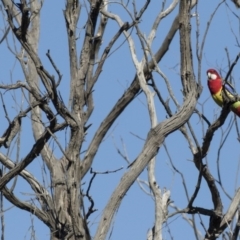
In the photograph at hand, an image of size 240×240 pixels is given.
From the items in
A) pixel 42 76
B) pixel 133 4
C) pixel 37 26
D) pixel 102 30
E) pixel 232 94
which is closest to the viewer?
pixel 42 76

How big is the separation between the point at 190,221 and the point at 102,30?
6.83ft

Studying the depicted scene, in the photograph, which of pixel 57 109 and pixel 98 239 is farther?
pixel 57 109

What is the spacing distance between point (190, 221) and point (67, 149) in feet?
4.08

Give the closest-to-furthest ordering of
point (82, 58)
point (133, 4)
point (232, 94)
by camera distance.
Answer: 1. point (232, 94)
2. point (82, 58)
3. point (133, 4)

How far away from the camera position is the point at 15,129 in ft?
15.4

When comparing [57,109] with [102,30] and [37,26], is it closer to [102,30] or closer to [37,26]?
[102,30]

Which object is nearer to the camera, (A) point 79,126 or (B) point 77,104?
(A) point 79,126

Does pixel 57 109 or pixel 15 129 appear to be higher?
pixel 15 129

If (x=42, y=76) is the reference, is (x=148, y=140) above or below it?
below

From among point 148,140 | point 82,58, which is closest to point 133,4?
→ point 82,58

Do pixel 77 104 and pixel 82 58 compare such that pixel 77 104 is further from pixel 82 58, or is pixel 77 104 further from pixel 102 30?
pixel 102 30

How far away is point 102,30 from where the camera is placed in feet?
20.4

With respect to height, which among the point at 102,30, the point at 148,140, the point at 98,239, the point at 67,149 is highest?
the point at 102,30

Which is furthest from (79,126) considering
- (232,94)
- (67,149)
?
(232,94)
